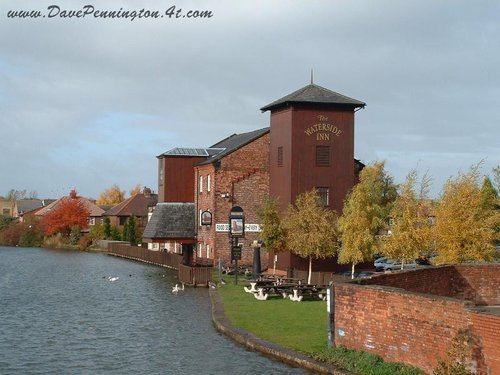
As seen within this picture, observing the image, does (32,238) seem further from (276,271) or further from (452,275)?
(452,275)

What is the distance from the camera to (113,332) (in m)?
24.0

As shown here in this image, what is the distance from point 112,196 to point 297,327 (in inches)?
6204

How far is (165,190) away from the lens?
2189 inches

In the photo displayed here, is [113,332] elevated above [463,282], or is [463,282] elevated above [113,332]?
[463,282]

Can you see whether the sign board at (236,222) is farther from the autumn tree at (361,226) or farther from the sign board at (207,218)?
the sign board at (207,218)

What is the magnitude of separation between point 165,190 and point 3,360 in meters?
36.6

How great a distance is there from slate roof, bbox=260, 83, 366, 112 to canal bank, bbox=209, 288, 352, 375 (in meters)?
20.1

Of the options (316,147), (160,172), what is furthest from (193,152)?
(316,147)

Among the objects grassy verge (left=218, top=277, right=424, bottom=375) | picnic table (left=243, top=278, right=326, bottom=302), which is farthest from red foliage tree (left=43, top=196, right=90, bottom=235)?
picnic table (left=243, top=278, right=326, bottom=302)

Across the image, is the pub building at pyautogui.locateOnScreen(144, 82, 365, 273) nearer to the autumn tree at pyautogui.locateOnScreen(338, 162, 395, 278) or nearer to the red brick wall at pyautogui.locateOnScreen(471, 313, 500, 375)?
the autumn tree at pyautogui.locateOnScreen(338, 162, 395, 278)

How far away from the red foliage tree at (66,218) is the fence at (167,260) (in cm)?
1984

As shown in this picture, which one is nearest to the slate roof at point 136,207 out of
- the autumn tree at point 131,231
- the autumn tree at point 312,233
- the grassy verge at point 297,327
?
the autumn tree at point 131,231

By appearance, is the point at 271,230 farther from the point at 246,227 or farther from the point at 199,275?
the point at 246,227

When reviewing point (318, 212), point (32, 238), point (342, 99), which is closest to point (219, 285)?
point (318, 212)
